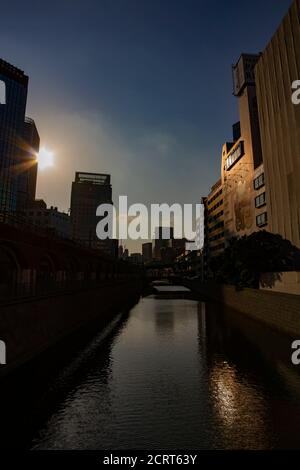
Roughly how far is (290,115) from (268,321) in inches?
1283

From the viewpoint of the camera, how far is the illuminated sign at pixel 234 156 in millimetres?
81463

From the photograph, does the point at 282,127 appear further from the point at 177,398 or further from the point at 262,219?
the point at 177,398

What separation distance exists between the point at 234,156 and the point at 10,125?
13991 centimetres

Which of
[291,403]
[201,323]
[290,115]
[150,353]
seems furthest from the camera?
[290,115]

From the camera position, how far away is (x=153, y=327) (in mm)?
39062

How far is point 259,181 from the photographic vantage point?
68.1 m

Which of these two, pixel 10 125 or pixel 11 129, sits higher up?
pixel 10 125

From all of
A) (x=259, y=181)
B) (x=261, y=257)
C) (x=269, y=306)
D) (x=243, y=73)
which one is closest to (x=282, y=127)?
(x=259, y=181)

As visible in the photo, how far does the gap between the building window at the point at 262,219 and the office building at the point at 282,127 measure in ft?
36.1

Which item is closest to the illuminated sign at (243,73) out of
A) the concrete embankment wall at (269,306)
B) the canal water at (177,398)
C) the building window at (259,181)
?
the building window at (259,181)

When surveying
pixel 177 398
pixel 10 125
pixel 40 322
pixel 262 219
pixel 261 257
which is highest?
pixel 10 125

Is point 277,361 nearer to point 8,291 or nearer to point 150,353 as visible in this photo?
point 150,353

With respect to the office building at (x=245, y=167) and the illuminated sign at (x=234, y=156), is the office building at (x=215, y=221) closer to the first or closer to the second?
the office building at (x=245, y=167)
